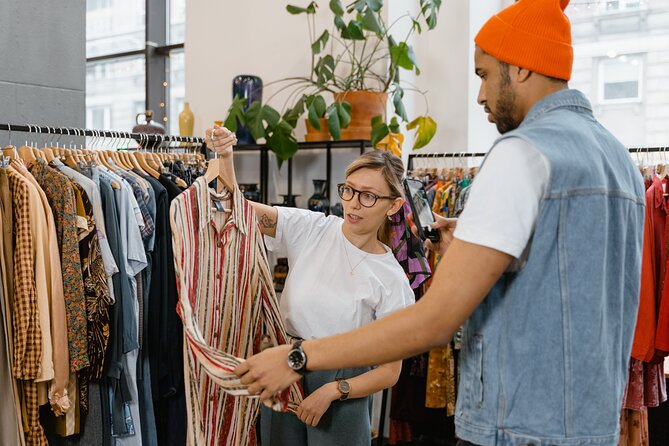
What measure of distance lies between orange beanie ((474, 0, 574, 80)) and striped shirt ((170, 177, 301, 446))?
3.15 feet

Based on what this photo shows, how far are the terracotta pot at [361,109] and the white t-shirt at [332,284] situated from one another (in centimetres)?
176

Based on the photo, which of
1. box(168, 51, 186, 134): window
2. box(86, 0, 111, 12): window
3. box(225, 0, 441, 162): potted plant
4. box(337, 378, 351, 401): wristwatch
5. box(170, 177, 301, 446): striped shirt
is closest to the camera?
box(170, 177, 301, 446): striped shirt

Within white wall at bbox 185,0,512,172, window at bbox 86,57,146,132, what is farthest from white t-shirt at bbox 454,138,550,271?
window at bbox 86,57,146,132

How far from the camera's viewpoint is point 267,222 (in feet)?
7.57

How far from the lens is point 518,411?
1.30m

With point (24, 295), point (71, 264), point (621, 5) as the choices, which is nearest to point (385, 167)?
point (71, 264)

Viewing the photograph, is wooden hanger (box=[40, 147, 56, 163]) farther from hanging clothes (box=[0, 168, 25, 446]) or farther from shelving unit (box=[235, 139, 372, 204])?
shelving unit (box=[235, 139, 372, 204])

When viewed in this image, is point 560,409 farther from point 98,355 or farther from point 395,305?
point 98,355

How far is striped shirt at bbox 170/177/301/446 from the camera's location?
75.4 inches

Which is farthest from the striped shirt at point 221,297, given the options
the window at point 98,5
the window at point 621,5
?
the window at point 98,5

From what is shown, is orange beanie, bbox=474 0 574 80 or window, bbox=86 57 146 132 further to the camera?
window, bbox=86 57 146 132

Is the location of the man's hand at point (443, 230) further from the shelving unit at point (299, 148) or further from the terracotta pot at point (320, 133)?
the terracotta pot at point (320, 133)

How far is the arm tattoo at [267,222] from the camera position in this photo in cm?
230

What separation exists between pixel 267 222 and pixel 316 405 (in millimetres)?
634
